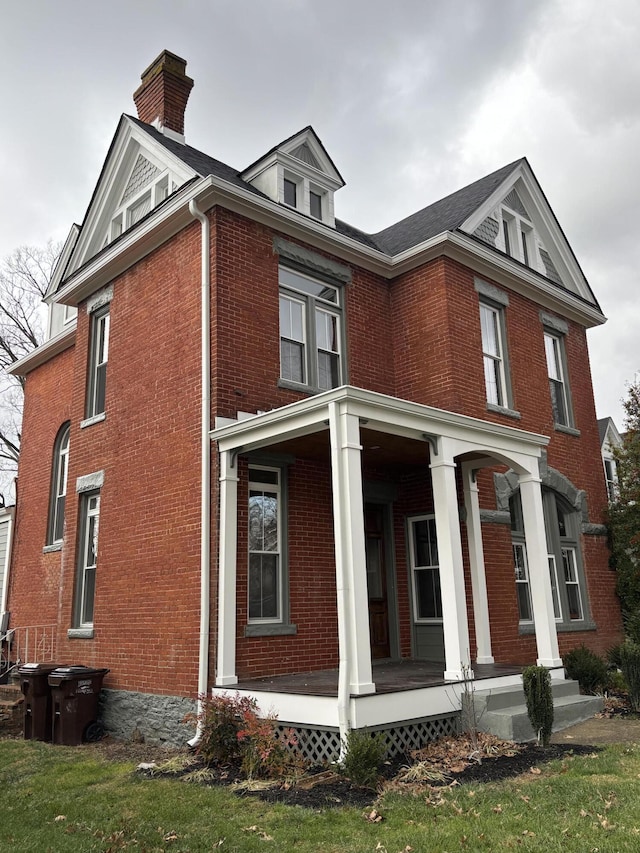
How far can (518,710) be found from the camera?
8648 mm

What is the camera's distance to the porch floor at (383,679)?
7977 millimetres

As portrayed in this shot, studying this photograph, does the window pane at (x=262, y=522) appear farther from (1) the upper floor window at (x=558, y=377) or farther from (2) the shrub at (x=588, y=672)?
(1) the upper floor window at (x=558, y=377)

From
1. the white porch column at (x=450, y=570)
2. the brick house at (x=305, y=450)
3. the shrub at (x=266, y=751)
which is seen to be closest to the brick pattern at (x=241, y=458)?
the brick house at (x=305, y=450)

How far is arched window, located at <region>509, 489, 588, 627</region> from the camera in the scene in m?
12.6

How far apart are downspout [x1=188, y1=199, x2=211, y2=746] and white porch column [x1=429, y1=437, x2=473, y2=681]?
295 cm

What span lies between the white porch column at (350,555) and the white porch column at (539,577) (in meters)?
3.40

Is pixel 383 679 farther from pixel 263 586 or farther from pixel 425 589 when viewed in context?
pixel 425 589

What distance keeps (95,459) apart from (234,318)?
3.77m

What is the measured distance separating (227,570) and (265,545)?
1022mm

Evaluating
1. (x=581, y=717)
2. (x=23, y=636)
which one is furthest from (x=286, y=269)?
(x=23, y=636)

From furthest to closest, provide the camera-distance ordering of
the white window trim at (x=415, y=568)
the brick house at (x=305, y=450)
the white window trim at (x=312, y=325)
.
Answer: the white window trim at (x=415, y=568) → the white window trim at (x=312, y=325) → the brick house at (x=305, y=450)

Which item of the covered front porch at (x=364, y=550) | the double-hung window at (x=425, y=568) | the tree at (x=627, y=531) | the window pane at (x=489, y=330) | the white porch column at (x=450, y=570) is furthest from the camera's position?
the tree at (x=627, y=531)

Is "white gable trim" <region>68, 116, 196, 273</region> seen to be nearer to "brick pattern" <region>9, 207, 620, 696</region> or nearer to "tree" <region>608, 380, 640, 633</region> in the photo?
"brick pattern" <region>9, 207, 620, 696</region>

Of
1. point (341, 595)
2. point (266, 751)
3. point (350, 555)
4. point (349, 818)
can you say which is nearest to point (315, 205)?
point (350, 555)
